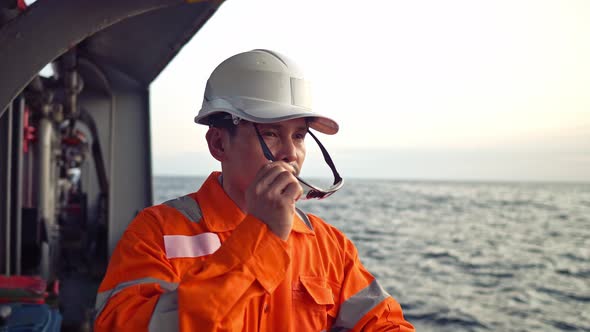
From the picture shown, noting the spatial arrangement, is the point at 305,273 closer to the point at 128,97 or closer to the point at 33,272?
the point at 33,272

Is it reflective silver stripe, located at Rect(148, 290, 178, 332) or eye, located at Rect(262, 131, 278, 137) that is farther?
eye, located at Rect(262, 131, 278, 137)

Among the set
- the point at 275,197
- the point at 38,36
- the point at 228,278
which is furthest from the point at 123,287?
the point at 38,36

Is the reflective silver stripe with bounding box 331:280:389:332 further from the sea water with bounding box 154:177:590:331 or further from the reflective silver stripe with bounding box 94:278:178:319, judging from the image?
the sea water with bounding box 154:177:590:331

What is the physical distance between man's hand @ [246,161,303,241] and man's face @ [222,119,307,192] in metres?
0.25

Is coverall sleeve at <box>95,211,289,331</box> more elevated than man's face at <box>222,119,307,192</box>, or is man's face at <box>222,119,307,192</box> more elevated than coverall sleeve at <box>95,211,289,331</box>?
man's face at <box>222,119,307,192</box>

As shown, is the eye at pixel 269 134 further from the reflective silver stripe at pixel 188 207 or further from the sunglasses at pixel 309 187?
the reflective silver stripe at pixel 188 207

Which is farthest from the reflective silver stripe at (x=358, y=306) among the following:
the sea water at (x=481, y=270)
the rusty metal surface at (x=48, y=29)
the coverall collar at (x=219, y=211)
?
the sea water at (x=481, y=270)

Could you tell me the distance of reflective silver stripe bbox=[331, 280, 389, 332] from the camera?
5.36 feet

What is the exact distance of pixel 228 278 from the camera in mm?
1216

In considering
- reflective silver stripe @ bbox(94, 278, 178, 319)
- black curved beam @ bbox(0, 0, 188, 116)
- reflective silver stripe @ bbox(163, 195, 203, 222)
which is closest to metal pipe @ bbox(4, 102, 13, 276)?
black curved beam @ bbox(0, 0, 188, 116)

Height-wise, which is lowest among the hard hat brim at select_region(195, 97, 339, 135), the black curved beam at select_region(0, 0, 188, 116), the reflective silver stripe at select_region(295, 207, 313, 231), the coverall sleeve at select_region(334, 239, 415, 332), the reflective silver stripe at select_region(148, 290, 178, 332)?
the coverall sleeve at select_region(334, 239, 415, 332)

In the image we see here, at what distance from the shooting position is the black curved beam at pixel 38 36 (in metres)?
1.64

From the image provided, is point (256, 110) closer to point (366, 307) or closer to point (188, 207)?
point (188, 207)

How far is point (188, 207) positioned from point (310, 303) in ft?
1.60
